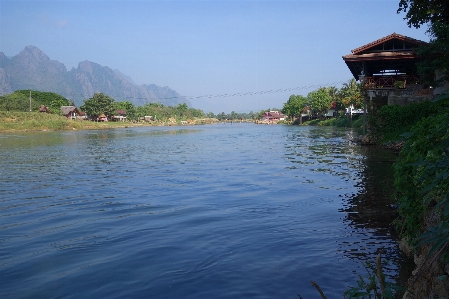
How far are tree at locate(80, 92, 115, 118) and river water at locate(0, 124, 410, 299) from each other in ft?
285

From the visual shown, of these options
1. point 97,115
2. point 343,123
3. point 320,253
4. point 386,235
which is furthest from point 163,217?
point 97,115

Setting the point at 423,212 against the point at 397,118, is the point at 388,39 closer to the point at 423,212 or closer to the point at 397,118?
the point at 397,118

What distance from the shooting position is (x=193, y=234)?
26.7ft

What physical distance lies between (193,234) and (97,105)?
96.3m

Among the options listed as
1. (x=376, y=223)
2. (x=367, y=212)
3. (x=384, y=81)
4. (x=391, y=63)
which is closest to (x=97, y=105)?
(x=391, y=63)

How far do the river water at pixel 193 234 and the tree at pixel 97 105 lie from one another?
285 ft

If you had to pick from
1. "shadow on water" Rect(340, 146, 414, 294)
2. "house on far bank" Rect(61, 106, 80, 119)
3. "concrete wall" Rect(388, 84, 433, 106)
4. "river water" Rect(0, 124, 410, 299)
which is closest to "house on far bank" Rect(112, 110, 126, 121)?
"house on far bank" Rect(61, 106, 80, 119)

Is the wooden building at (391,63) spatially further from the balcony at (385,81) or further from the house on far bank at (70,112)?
the house on far bank at (70,112)

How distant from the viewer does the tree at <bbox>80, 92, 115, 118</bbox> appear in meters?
98.7

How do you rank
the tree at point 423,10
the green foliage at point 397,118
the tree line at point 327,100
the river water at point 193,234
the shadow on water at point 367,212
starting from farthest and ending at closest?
the tree line at point 327,100
the green foliage at point 397,118
the tree at point 423,10
the shadow on water at point 367,212
the river water at point 193,234

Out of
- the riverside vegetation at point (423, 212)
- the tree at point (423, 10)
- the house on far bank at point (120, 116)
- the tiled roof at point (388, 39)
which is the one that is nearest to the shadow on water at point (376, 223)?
the riverside vegetation at point (423, 212)

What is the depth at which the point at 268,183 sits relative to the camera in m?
14.4

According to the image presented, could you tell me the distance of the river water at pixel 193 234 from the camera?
5.77m

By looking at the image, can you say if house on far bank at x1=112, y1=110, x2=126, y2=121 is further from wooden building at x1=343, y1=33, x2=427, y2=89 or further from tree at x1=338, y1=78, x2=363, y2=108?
wooden building at x1=343, y1=33, x2=427, y2=89
